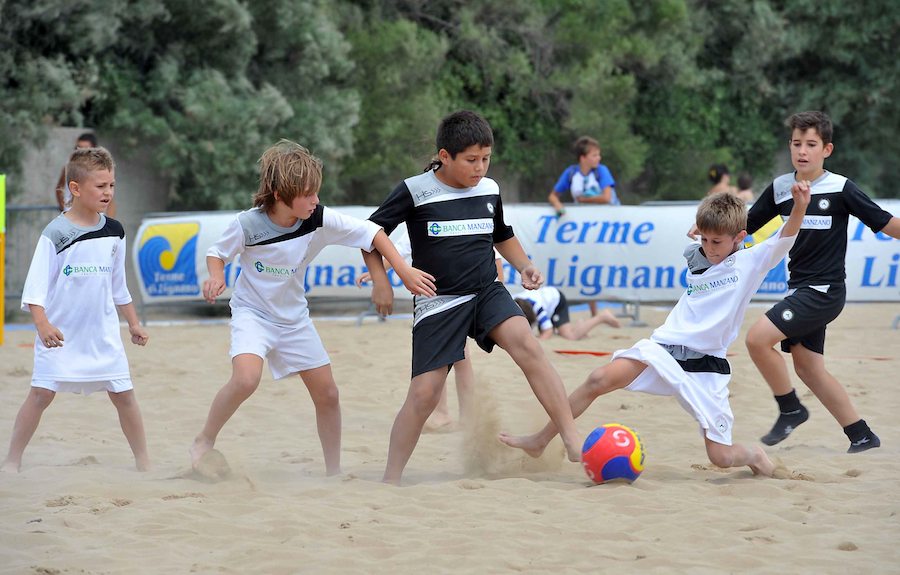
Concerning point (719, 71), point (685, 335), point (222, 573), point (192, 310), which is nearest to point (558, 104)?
point (719, 71)

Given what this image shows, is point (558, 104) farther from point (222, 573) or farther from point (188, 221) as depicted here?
point (222, 573)

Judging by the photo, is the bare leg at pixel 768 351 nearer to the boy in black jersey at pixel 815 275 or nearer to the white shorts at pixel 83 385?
the boy in black jersey at pixel 815 275

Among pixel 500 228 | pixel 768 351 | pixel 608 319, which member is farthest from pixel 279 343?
pixel 608 319

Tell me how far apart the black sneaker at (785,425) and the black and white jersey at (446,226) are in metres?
2.04

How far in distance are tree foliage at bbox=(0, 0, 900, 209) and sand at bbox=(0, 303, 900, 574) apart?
25.9 feet

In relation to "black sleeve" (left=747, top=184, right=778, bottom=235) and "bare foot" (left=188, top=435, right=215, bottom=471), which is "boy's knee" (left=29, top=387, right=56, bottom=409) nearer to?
"bare foot" (left=188, top=435, right=215, bottom=471)

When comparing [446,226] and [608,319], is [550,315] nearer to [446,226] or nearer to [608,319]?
[608,319]

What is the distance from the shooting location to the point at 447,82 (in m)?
19.1

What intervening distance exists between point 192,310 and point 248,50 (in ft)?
12.9

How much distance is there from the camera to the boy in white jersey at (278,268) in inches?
209

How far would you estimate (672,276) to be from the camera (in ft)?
40.3

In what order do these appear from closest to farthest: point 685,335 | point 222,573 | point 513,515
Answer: point 222,573
point 513,515
point 685,335

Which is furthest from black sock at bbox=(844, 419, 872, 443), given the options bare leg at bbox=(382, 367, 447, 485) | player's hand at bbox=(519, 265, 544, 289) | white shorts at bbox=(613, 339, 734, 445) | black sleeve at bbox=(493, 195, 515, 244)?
bare leg at bbox=(382, 367, 447, 485)

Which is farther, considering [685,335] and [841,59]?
[841,59]
